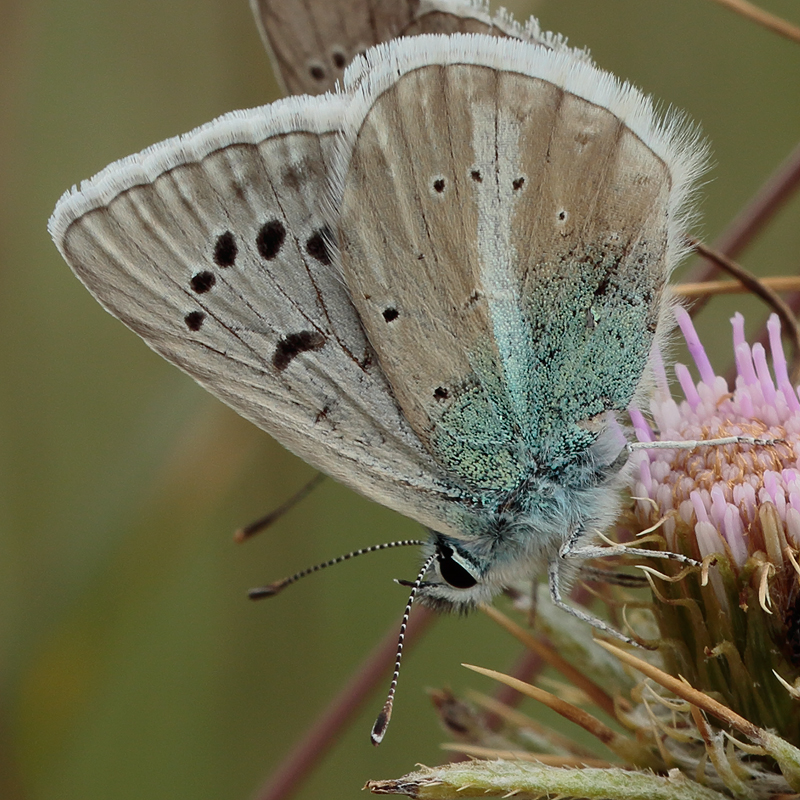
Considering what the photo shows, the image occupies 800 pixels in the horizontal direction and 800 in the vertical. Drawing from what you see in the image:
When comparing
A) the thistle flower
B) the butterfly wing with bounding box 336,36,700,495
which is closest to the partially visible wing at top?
the butterfly wing with bounding box 336,36,700,495

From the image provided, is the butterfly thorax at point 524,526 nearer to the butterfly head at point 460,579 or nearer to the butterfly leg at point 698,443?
the butterfly head at point 460,579

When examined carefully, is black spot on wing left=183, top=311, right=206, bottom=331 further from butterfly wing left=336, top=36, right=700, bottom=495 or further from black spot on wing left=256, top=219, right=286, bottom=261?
butterfly wing left=336, top=36, right=700, bottom=495

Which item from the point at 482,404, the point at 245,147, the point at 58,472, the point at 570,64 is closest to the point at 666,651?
the point at 482,404

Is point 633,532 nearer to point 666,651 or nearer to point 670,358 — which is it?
point 666,651

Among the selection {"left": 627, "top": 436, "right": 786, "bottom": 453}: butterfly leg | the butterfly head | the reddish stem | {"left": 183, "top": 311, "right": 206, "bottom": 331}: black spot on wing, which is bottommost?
the reddish stem

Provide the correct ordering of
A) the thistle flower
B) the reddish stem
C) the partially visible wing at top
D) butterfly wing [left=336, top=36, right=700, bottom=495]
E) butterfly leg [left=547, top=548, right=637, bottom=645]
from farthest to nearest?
1. the partially visible wing at top
2. the reddish stem
3. butterfly wing [left=336, top=36, right=700, bottom=495]
4. butterfly leg [left=547, top=548, right=637, bottom=645]
5. the thistle flower

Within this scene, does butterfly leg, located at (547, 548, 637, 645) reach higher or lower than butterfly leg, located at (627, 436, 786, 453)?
lower

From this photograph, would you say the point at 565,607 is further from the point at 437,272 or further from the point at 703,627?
the point at 437,272

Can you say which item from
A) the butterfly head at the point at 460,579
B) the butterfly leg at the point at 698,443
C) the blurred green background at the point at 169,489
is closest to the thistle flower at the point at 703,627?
the butterfly leg at the point at 698,443
